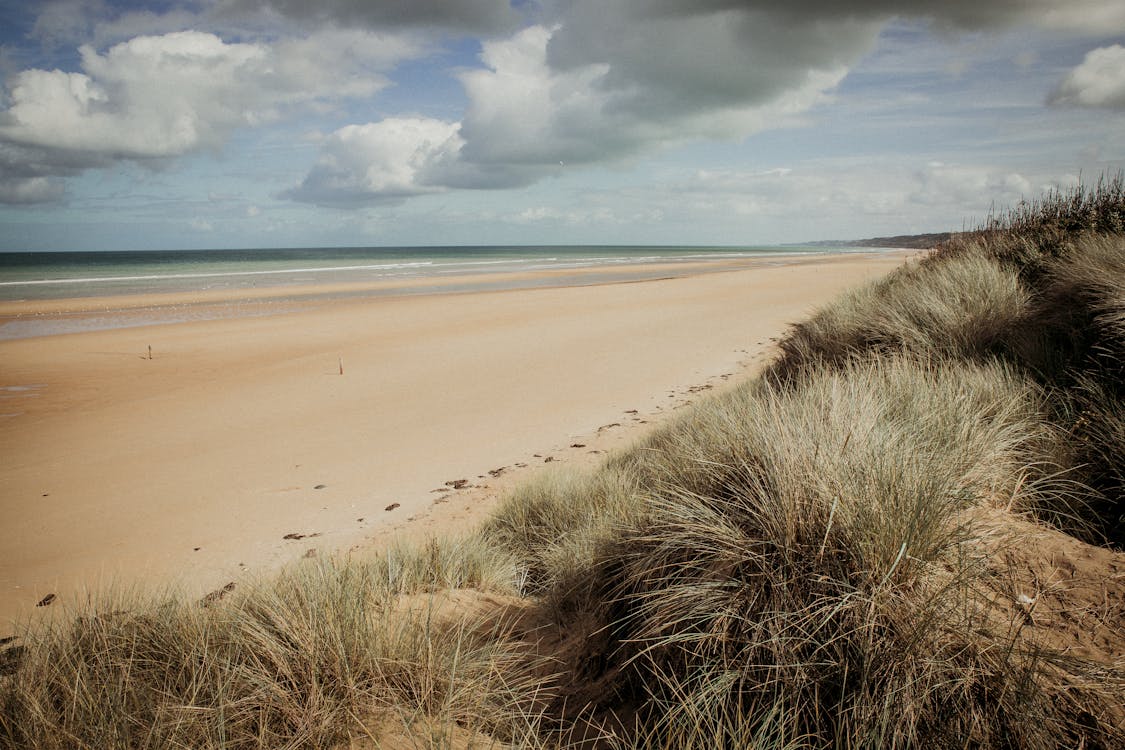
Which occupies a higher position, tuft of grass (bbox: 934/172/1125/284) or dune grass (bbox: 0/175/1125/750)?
tuft of grass (bbox: 934/172/1125/284)

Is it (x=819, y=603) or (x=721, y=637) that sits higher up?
(x=819, y=603)

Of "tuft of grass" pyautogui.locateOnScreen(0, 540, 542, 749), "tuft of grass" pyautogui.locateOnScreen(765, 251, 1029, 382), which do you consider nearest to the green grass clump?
"tuft of grass" pyautogui.locateOnScreen(0, 540, 542, 749)

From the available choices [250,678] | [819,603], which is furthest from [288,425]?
[819,603]

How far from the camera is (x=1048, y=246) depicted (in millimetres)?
8000

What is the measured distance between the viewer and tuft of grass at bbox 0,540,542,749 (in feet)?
6.11

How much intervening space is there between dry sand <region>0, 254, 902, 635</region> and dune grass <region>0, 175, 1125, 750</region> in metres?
1.86

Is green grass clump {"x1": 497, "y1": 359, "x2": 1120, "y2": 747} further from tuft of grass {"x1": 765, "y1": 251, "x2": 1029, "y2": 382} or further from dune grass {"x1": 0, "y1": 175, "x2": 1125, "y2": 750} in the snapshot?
tuft of grass {"x1": 765, "y1": 251, "x2": 1029, "y2": 382}

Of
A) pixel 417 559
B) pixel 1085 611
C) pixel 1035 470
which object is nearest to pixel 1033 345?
pixel 1035 470

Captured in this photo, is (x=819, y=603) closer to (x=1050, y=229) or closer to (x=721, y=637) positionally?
(x=721, y=637)

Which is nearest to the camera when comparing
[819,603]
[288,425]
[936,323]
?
[819,603]

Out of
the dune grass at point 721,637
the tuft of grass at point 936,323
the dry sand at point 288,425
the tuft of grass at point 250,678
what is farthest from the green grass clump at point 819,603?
the dry sand at point 288,425

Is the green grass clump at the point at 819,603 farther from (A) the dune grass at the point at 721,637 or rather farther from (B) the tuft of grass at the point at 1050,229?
(B) the tuft of grass at the point at 1050,229

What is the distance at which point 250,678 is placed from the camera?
206cm

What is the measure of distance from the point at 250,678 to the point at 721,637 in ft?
6.00
